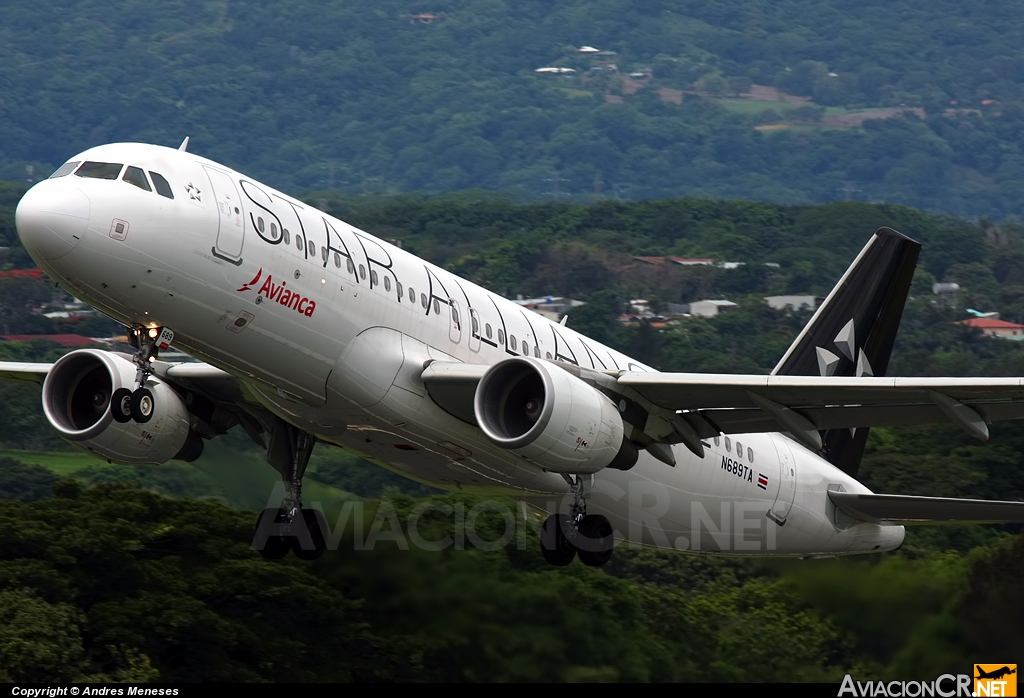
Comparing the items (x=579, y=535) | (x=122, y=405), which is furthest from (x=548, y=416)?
(x=122, y=405)

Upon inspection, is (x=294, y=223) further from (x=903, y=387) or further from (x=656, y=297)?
(x=656, y=297)

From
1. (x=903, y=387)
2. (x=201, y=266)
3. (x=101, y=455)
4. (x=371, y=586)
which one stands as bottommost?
(x=371, y=586)

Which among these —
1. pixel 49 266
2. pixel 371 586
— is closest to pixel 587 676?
pixel 371 586

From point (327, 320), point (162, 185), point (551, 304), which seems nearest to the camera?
point (162, 185)

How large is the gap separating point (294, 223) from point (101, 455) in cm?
680

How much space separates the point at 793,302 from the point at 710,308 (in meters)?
11.5

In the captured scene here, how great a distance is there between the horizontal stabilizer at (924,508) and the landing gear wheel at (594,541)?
5.75m

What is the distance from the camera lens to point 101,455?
2934 centimetres

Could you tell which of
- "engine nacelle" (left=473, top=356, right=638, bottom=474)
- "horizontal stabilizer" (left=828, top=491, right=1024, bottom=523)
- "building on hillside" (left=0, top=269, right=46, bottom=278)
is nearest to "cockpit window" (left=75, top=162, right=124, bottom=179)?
"engine nacelle" (left=473, top=356, right=638, bottom=474)

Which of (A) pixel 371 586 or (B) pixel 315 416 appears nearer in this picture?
(B) pixel 315 416

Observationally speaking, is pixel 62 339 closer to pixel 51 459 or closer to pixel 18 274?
pixel 18 274

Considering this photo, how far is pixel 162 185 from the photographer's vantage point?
79.3 ft

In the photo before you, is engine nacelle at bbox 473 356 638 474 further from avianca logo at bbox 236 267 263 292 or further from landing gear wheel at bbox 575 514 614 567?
avianca logo at bbox 236 267 263 292

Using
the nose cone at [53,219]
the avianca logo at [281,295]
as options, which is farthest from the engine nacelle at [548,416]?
the nose cone at [53,219]
